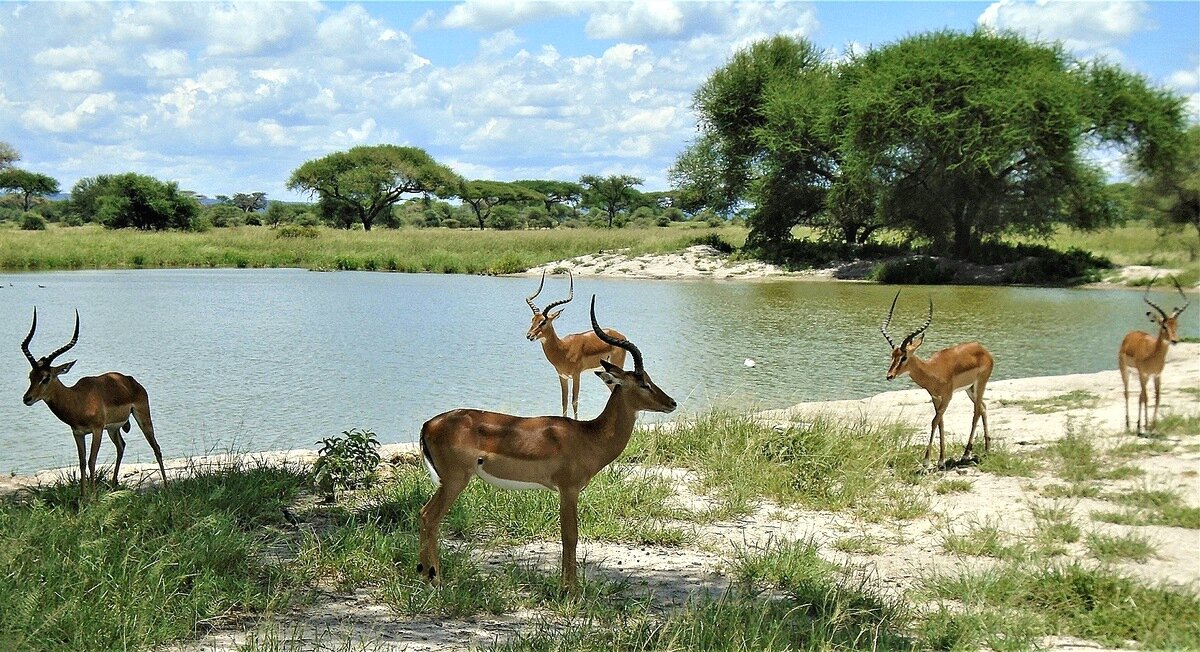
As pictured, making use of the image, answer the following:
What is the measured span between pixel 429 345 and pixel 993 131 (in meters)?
18.3

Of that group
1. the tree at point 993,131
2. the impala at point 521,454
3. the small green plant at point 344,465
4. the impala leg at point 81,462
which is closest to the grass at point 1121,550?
the impala at point 521,454

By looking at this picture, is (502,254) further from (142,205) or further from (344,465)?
(344,465)

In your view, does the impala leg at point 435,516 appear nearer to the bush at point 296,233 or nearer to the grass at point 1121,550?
the grass at point 1121,550

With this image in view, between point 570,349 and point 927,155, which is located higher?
point 927,155

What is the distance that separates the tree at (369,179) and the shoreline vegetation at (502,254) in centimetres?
1112

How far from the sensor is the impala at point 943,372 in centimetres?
834

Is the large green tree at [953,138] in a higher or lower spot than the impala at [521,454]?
higher

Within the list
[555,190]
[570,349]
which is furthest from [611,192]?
[570,349]

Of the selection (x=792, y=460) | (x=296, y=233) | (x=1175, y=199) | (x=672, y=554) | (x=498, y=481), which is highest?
(x=296, y=233)

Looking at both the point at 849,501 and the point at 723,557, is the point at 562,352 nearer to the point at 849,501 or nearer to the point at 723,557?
the point at 849,501

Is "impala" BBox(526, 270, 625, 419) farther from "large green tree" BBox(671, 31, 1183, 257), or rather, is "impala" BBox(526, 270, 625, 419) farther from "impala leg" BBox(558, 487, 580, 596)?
"large green tree" BBox(671, 31, 1183, 257)

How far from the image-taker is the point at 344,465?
23.4 ft

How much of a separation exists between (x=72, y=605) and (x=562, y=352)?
7.37 meters

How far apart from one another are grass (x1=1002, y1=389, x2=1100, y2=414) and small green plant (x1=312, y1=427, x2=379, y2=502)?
21.8 ft
